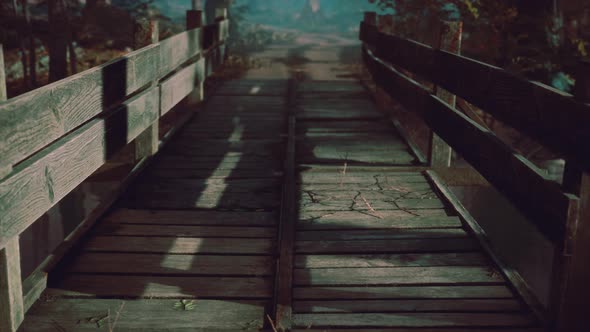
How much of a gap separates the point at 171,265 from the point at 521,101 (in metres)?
2.30

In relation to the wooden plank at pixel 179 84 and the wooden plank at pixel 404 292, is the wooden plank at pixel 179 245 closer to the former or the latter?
the wooden plank at pixel 404 292

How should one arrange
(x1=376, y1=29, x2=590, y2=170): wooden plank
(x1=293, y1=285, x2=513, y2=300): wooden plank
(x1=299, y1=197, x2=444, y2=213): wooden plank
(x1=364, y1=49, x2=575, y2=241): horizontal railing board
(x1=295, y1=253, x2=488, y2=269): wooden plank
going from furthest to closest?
(x1=299, y1=197, x2=444, y2=213): wooden plank, (x1=295, y1=253, x2=488, y2=269): wooden plank, (x1=293, y1=285, x2=513, y2=300): wooden plank, (x1=364, y1=49, x2=575, y2=241): horizontal railing board, (x1=376, y1=29, x2=590, y2=170): wooden plank

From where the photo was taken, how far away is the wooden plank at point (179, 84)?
6143 millimetres

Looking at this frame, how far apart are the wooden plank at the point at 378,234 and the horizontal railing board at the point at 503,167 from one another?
50 cm

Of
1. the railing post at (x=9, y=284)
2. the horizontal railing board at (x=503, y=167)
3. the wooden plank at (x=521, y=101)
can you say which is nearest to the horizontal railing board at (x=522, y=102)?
the wooden plank at (x=521, y=101)

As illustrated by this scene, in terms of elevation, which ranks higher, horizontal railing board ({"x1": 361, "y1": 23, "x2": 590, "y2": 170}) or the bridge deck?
horizontal railing board ({"x1": 361, "y1": 23, "x2": 590, "y2": 170})

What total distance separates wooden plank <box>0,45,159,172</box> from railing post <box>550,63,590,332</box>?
248 centimetres

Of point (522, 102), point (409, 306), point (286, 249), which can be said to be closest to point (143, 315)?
point (286, 249)

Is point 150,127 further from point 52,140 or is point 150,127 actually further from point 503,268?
point 503,268

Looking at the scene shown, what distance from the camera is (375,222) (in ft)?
15.4

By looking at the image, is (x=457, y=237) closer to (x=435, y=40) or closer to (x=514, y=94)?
(x=514, y=94)

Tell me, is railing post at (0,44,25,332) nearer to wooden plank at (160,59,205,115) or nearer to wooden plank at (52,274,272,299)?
wooden plank at (52,274,272,299)

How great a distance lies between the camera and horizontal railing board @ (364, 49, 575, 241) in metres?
3.10

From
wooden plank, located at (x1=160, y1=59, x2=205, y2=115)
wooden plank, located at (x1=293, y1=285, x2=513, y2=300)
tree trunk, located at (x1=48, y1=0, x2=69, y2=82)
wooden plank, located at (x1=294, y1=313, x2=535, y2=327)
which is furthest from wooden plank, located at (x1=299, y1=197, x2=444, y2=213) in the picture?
tree trunk, located at (x1=48, y1=0, x2=69, y2=82)
